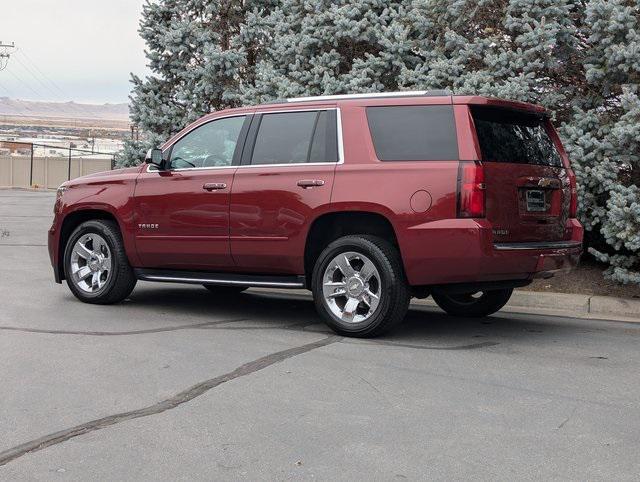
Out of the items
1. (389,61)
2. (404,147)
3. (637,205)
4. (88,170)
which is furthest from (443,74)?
(88,170)

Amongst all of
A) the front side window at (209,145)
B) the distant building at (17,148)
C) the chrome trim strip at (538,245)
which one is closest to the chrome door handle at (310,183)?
the front side window at (209,145)

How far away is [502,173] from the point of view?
7.49m

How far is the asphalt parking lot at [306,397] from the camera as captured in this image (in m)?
4.50

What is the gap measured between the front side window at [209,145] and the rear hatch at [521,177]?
2.40 metres

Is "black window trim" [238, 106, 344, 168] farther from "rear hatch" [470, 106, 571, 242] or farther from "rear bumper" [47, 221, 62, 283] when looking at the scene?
"rear bumper" [47, 221, 62, 283]

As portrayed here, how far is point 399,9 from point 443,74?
1.46 m

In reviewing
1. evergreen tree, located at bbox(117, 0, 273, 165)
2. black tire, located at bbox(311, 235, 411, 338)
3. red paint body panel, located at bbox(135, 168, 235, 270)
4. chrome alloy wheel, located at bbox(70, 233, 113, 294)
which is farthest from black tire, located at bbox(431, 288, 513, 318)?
evergreen tree, located at bbox(117, 0, 273, 165)

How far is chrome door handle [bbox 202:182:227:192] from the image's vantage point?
8.59 m

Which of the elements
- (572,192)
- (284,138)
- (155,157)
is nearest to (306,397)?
(284,138)

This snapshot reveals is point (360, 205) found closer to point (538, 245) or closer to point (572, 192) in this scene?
point (538, 245)

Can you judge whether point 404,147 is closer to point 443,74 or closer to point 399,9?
point 443,74

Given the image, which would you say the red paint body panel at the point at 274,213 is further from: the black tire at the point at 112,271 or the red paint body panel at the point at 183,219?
the black tire at the point at 112,271

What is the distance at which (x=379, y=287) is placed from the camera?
762 centimetres

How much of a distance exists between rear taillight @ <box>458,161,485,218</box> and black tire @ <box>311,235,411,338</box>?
71 centimetres
